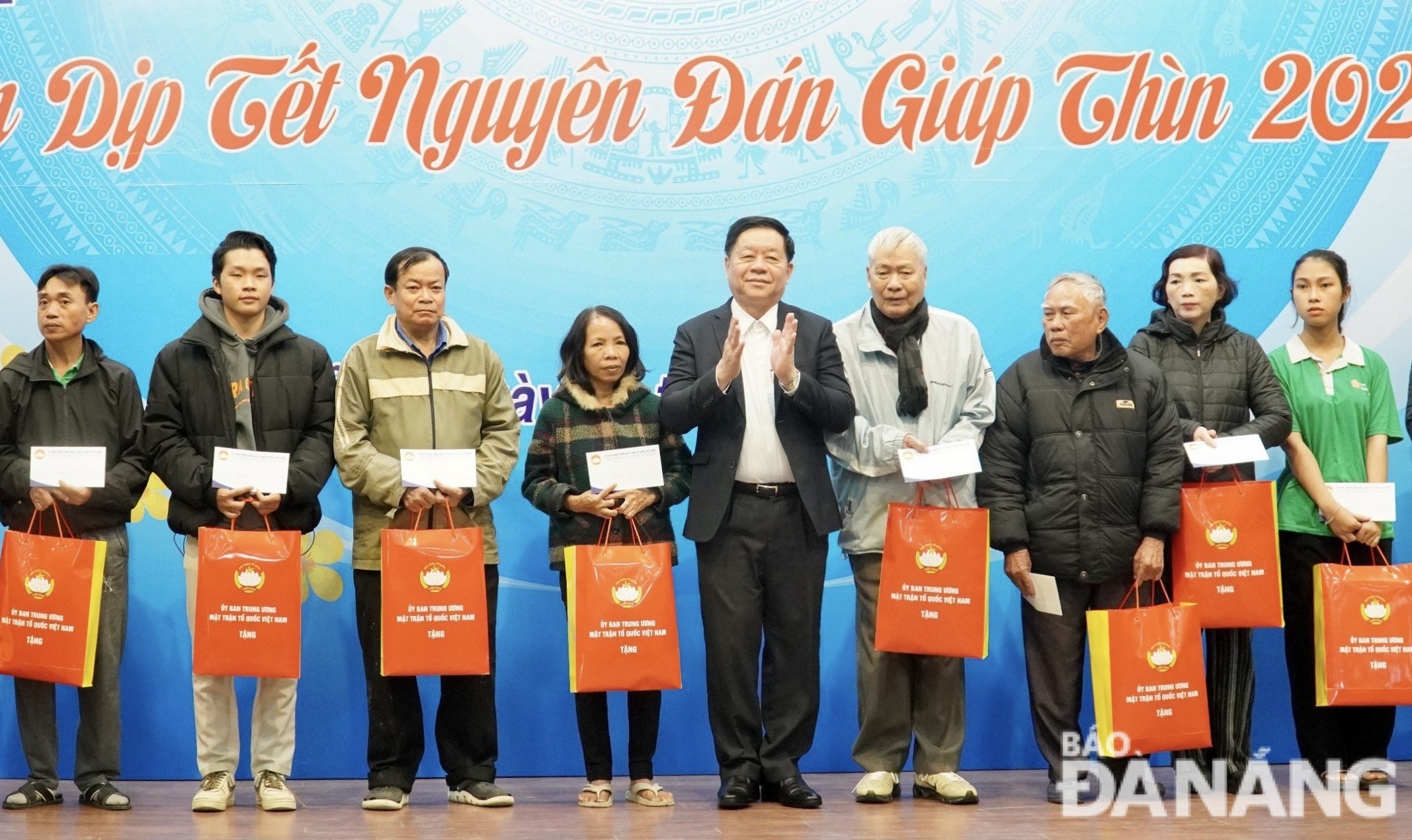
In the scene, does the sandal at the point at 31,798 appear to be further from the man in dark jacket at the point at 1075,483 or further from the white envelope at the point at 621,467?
the man in dark jacket at the point at 1075,483

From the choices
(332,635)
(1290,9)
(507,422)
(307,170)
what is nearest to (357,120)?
(307,170)

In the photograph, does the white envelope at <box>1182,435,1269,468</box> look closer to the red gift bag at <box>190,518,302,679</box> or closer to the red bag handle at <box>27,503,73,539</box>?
the red gift bag at <box>190,518,302,679</box>

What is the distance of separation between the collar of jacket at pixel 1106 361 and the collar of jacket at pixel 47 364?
9.19 ft

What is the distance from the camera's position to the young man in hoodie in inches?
158

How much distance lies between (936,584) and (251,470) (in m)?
1.91

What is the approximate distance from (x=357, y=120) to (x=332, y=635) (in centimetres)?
175

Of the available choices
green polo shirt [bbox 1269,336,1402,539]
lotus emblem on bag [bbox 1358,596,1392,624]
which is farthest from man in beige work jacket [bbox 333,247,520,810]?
lotus emblem on bag [bbox 1358,596,1392,624]

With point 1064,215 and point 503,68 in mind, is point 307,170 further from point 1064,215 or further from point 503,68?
point 1064,215

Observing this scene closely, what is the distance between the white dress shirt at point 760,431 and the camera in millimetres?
4035

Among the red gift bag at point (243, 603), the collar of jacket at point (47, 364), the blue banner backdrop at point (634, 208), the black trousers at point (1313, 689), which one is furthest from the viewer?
the blue banner backdrop at point (634, 208)

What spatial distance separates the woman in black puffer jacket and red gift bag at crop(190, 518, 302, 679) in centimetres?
258

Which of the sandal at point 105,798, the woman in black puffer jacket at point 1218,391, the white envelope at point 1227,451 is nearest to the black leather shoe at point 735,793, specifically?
the woman in black puffer jacket at point 1218,391

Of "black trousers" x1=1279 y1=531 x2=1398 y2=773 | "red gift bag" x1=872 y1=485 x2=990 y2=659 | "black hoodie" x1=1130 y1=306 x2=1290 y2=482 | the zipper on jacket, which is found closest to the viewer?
"red gift bag" x1=872 y1=485 x2=990 y2=659

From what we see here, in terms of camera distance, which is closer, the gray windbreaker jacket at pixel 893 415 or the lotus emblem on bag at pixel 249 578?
the lotus emblem on bag at pixel 249 578
